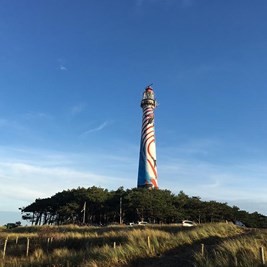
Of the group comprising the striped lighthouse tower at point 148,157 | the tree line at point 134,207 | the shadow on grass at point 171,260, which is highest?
the striped lighthouse tower at point 148,157

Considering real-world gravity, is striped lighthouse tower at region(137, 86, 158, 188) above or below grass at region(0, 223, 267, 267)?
above

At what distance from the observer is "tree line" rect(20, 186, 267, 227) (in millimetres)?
56156

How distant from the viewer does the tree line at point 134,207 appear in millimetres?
56156

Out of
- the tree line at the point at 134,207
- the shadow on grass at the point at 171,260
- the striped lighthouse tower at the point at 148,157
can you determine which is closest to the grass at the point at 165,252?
the shadow on grass at the point at 171,260

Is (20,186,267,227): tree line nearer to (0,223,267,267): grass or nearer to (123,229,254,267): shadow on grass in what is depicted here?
(0,223,267,267): grass

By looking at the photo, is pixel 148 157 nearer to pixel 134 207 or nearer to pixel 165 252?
pixel 134 207

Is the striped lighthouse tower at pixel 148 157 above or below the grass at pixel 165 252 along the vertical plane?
above

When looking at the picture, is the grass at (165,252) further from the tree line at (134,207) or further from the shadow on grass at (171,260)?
the tree line at (134,207)

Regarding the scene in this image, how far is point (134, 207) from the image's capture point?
56469 mm

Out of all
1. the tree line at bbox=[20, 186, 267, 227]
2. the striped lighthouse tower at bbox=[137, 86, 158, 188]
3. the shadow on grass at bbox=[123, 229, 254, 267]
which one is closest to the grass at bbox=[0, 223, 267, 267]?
the shadow on grass at bbox=[123, 229, 254, 267]

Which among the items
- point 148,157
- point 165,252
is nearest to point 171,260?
point 165,252

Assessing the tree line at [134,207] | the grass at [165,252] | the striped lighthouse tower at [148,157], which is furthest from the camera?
the striped lighthouse tower at [148,157]

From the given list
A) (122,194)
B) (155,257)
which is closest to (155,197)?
(122,194)

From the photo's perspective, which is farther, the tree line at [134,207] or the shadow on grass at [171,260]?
the tree line at [134,207]
